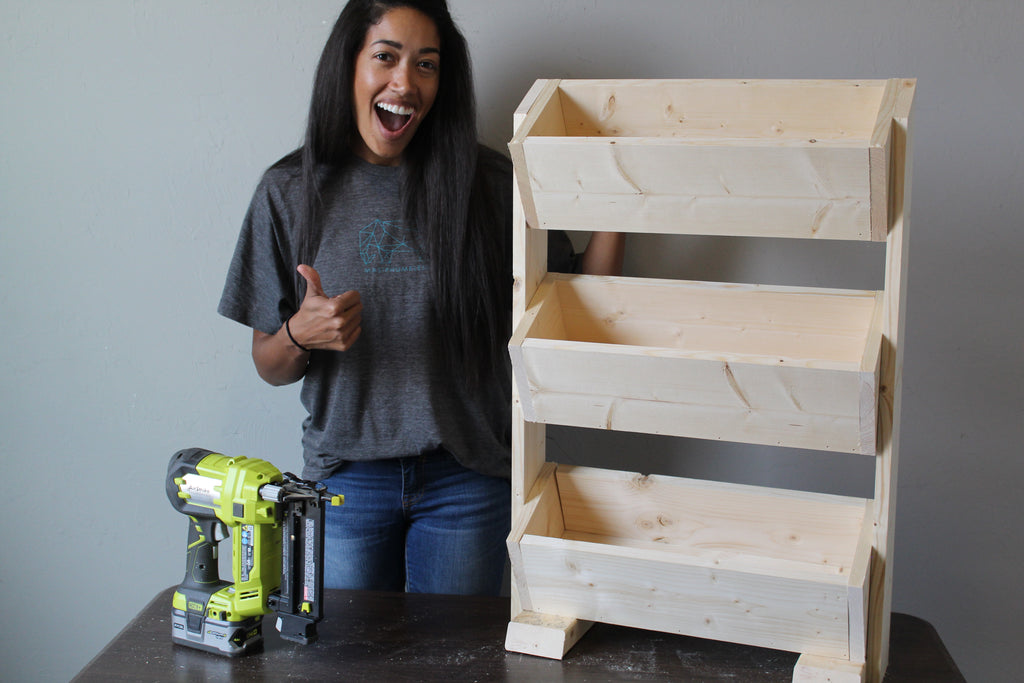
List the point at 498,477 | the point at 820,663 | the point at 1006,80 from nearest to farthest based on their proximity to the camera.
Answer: the point at 820,663 → the point at 1006,80 → the point at 498,477

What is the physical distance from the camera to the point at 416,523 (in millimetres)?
1734

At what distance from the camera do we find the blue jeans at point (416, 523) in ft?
5.58

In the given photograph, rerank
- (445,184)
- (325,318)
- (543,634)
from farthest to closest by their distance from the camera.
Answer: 1. (445,184)
2. (325,318)
3. (543,634)

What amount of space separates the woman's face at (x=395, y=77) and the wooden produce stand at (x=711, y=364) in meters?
0.34

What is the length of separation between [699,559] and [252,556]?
667 mm

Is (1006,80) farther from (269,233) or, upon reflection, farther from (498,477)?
(269,233)

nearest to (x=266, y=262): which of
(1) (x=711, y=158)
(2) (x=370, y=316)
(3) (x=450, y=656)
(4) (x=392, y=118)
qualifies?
(2) (x=370, y=316)

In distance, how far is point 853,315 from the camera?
133 centimetres

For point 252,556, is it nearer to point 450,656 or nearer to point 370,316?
point 450,656

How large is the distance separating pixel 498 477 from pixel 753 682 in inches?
24.7

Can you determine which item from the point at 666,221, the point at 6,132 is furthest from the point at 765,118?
the point at 6,132

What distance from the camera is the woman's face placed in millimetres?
1611

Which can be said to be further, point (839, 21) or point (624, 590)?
point (839, 21)

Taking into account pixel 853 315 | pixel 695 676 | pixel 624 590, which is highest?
pixel 853 315
